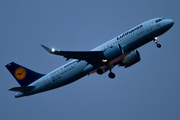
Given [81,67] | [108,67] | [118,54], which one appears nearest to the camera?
[118,54]

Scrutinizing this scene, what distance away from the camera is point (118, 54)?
33.6m

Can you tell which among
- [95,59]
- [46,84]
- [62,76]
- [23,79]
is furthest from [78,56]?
[23,79]

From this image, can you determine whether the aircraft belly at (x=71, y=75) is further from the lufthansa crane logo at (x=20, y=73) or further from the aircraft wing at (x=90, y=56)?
the lufthansa crane logo at (x=20, y=73)

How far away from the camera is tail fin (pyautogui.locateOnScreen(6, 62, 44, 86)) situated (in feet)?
133

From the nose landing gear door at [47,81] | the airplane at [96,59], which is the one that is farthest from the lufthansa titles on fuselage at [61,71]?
the nose landing gear door at [47,81]

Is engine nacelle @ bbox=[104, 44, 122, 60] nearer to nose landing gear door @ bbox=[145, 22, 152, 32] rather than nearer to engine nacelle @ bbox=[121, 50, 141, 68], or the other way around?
nose landing gear door @ bbox=[145, 22, 152, 32]

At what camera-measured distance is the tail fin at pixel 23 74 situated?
40.5 metres

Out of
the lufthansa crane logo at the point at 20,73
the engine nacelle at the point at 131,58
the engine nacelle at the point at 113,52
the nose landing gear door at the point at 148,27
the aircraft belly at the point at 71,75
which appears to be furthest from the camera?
the lufthansa crane logo at the point at 20,73

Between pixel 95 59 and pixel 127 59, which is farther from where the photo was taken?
pixel 127 59

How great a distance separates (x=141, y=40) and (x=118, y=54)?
155 inches

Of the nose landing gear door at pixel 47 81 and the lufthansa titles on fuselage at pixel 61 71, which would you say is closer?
the lufthansa titles on fuselage at pixel 61 71

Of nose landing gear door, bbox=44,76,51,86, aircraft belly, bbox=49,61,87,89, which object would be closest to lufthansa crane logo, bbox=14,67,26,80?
nose landing gear door, bbox=44,76,51,86

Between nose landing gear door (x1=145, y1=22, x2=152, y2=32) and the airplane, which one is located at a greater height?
nose landing gear door (x1=145, y1=22, x2=152, y2=32)

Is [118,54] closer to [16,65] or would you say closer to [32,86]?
[32,86]
